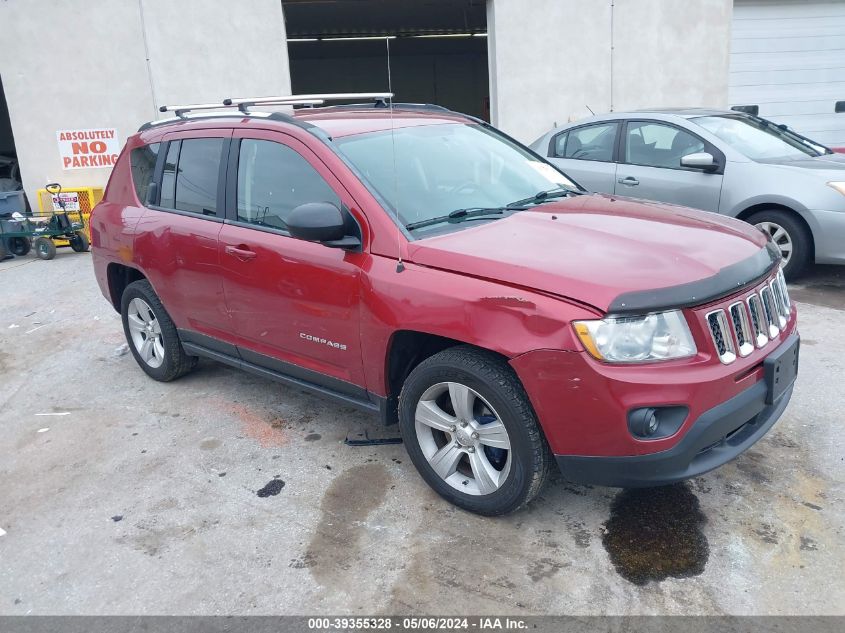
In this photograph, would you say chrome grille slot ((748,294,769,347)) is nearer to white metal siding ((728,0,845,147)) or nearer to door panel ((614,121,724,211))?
door panel ((614,121,724,211))

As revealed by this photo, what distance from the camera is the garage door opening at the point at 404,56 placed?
59.0 feet

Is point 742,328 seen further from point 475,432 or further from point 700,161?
point 700,161

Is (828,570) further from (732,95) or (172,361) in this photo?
(732,95)

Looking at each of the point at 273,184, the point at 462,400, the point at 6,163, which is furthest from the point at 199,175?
the point at 6,163

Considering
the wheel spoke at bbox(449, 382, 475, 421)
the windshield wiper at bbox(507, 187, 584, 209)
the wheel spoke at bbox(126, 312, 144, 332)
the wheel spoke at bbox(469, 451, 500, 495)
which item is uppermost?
the windshield wiper at bbox(507, 187, 584, 209)

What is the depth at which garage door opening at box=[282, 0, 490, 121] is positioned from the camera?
18.0m

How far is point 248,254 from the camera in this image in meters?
3.85

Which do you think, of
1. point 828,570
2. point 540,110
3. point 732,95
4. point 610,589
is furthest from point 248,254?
point 732,95

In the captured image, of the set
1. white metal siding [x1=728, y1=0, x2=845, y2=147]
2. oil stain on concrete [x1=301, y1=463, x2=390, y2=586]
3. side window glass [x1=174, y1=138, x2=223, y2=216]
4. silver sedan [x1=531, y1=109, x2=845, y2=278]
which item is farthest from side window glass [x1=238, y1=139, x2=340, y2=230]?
white metal siding [x1=728, y1=0, x2=845, y2=147]

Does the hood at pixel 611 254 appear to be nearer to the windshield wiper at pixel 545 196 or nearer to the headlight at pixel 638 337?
the headlight at pixel 638 337

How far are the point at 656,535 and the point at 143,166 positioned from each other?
3.97 meters

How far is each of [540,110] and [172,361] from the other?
8.33m

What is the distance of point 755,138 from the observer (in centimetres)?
688

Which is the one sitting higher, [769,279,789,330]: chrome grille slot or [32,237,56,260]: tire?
[769,279,789,330]: chrome grille slot
